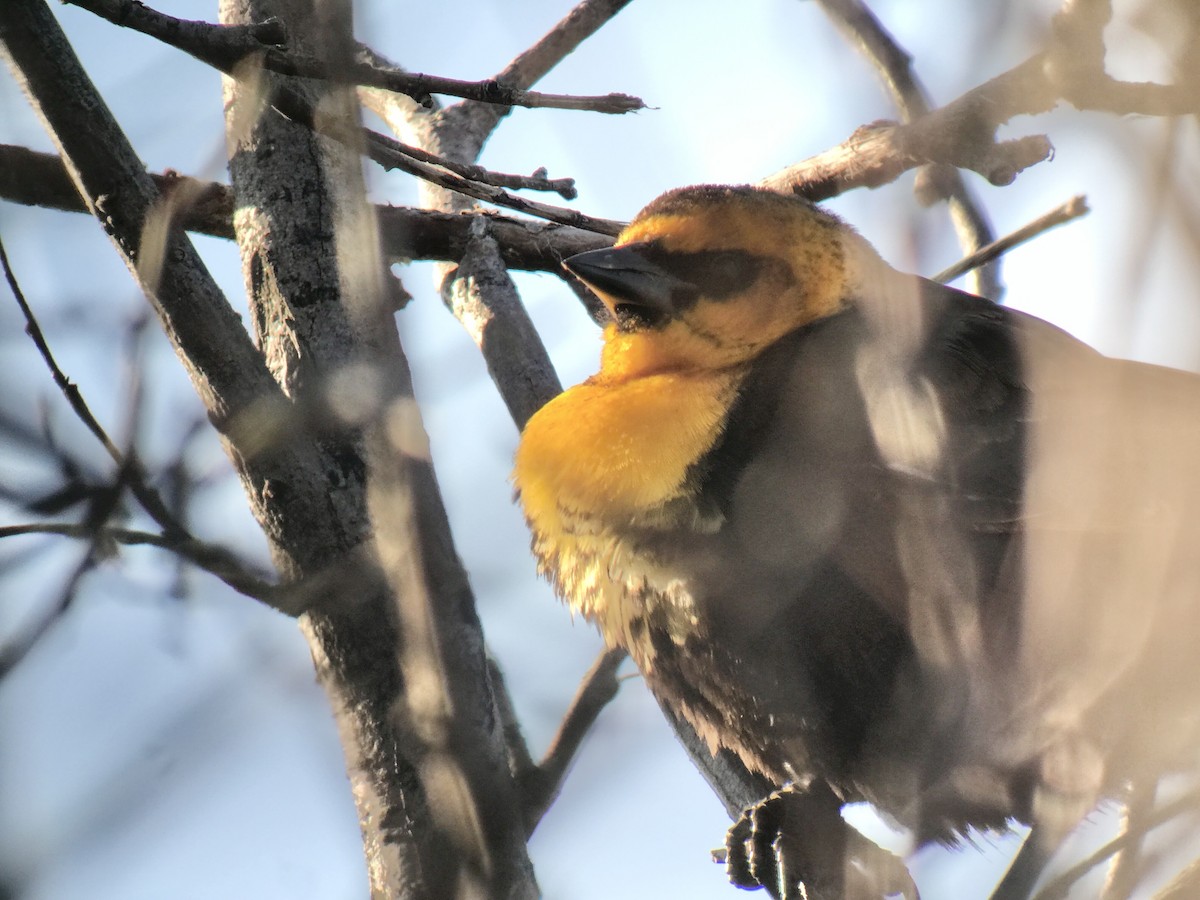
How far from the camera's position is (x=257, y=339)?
298 cm

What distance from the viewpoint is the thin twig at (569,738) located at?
10.1 feet

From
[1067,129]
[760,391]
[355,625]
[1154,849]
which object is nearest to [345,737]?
[355,625]

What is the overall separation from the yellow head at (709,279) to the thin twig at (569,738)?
0.84m

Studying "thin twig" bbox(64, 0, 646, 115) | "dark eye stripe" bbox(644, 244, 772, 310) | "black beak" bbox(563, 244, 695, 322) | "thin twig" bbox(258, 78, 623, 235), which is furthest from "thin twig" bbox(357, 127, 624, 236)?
"dark eye stripe" bbox(644, 244, 772, 310)

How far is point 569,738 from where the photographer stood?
3.33 m

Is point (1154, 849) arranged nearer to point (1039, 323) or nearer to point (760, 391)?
point (760, 391)

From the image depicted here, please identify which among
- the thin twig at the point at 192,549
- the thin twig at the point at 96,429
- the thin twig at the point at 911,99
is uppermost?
the thin twig at the point at 911,99

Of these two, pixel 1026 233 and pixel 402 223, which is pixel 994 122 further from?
pixel 402 223

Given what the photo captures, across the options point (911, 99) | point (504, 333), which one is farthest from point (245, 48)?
point (911, 99)

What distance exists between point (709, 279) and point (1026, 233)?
797mm

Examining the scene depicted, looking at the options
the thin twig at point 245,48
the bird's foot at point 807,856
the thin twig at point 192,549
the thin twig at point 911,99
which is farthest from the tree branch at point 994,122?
the bird's foot at point 807,856

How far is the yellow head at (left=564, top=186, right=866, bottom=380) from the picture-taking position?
9.96 feet

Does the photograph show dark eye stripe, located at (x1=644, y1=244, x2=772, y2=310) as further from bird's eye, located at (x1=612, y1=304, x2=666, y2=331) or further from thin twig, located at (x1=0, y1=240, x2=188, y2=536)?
thin twig, located at (x1=0, y1=240, x2=188, y2=536)

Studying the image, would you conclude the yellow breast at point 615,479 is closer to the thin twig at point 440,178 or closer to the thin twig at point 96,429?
the thin twig at point 440,178
